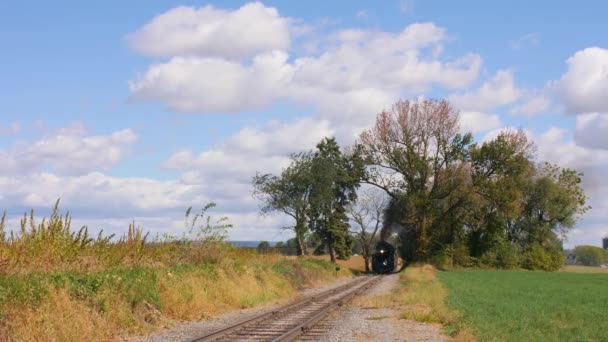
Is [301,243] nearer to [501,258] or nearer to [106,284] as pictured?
[501,258]

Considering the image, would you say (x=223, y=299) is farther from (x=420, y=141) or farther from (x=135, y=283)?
(x=420, y=141)

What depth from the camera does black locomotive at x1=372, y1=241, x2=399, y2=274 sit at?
77875mm

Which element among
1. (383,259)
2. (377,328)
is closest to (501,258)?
(383,259)

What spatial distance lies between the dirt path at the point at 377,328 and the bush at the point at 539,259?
Answer: 201 feet

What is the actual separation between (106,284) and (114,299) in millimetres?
495

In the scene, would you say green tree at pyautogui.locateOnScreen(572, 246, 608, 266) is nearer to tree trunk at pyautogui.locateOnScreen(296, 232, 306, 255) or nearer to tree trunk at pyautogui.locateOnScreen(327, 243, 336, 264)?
tree trunk at pyautogui.locateOnScreen(327, 243, 336, 264)

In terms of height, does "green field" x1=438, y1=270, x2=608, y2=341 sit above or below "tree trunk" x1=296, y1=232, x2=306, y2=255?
below

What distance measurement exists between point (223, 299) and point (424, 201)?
50.6 metres

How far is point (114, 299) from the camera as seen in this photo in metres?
16.9

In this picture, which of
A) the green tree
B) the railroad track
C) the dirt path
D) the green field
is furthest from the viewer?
the green tree

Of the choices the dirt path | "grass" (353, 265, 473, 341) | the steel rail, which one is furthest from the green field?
the steel rail

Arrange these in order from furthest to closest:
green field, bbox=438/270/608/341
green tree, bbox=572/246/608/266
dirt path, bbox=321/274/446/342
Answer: green tree, bbox=572/246/608/266 → green field, bbox=438/270/608/341 → dirt path, bbox=321/274/446/342

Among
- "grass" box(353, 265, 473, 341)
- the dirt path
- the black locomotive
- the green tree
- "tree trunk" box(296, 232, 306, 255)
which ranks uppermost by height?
the green tree

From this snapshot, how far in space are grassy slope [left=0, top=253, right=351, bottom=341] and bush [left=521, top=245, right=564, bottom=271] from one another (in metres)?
58.2
